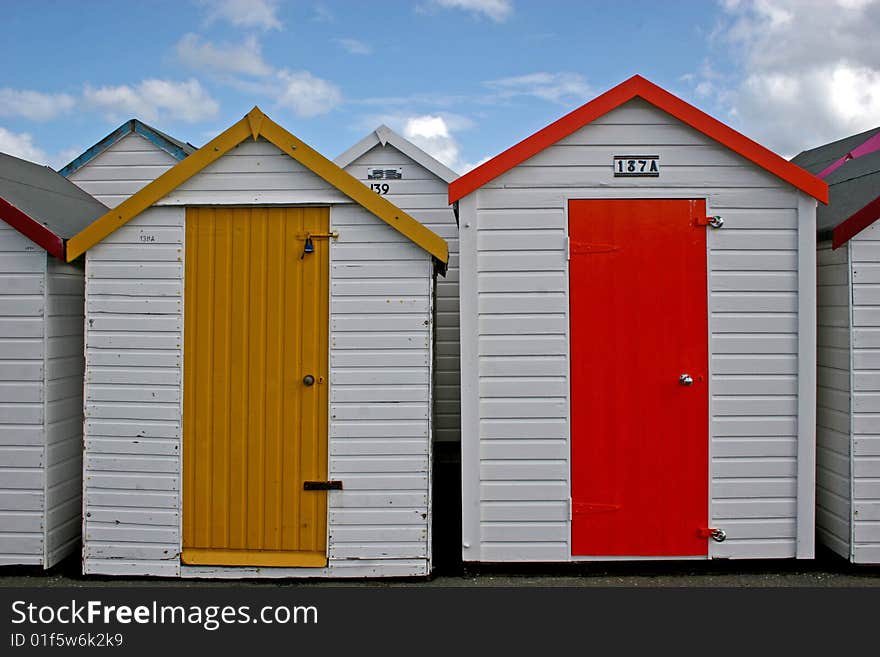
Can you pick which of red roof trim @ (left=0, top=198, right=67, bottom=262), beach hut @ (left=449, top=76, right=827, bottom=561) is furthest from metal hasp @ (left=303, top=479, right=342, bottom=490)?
red roof trim @ (left=0, top=198, right=67, bottom=262)

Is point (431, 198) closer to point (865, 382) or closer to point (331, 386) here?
point (331, 386)

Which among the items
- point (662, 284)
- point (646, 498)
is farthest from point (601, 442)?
point (662, 284)

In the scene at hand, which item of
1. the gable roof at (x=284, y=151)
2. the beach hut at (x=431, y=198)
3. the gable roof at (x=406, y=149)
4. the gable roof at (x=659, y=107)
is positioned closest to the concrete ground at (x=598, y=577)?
the gable roof at (x=284, y=151)

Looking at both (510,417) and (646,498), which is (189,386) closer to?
(510,417)

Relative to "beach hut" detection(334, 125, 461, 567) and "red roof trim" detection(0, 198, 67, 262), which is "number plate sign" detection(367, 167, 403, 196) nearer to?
"beach hut" detection(334, 125, 461, 567)

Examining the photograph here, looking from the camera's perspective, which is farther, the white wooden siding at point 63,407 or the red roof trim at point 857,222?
the white wooden siding at point 63,407

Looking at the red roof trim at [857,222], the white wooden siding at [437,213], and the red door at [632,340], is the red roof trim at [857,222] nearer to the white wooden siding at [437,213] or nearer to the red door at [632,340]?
the red door at [632,340]

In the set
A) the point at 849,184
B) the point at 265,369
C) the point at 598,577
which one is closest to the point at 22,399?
the point at 265,369

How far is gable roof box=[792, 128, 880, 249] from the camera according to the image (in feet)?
17.0

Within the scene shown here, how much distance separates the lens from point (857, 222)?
5.17 metres

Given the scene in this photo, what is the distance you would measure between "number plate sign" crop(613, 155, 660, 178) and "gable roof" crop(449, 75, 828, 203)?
329mm

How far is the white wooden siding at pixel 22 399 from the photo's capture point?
518cm

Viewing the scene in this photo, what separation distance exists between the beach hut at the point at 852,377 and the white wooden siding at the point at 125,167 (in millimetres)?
6978

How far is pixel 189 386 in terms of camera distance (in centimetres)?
511
